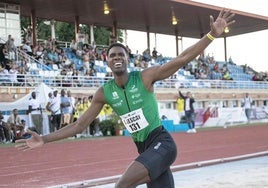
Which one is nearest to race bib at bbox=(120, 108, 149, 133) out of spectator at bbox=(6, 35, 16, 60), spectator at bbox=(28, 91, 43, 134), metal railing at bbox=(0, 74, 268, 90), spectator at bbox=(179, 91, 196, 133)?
spectator at bbox=(28, 91, 43, 134)

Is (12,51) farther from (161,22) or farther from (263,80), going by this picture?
(263,80)

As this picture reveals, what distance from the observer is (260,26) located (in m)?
46.3

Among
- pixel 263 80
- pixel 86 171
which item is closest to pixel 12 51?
pixel 86 171

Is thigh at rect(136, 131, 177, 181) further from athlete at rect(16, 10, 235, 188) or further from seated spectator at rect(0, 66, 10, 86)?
seated spectator at rect(0, 66, 10, 86)

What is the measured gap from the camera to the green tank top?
4535mm

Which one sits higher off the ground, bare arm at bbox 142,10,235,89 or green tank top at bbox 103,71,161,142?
bare arm at bbox 142,10,235,89

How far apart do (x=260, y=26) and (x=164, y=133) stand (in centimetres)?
4362

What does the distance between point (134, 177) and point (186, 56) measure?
111 centimetres

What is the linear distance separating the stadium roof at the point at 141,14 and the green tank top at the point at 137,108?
89.0 ft

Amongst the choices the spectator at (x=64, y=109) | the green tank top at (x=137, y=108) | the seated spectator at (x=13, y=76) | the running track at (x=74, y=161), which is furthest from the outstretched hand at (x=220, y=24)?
the seated spectator at (x=13, y=76)

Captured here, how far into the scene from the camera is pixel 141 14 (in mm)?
37469

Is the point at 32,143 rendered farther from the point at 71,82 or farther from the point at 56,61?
A: the point at 56,61

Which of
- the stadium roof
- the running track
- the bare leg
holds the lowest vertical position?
the running track

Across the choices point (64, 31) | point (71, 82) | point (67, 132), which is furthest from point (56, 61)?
point (64, 31)
